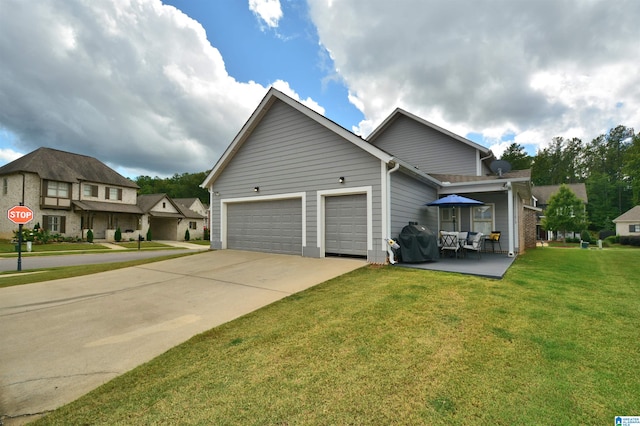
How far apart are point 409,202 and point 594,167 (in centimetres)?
5793

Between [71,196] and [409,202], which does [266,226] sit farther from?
[71,196]

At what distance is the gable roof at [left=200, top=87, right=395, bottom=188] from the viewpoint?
26.8ft

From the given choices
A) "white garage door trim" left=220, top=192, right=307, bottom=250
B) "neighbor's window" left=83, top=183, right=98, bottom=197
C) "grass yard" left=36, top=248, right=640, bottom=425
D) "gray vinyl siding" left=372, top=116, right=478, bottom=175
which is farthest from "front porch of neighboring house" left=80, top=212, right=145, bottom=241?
"grass yard" left=36, top=248, right=640, bottom=425

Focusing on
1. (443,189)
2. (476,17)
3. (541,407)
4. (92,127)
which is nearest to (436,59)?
(476,17)

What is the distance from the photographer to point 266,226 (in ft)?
36.0

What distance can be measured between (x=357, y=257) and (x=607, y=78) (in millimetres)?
17288

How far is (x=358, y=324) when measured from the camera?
3805 mm

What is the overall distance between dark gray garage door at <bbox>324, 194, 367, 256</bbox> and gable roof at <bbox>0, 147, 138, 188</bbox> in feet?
85.8

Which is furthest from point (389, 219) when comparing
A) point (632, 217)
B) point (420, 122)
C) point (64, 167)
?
point (632, 217)

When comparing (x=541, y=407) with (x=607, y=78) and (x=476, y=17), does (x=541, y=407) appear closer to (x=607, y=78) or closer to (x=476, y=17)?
(x=476, y=17)

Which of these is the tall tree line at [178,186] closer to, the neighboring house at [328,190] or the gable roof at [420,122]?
the gable roof at [420,122]

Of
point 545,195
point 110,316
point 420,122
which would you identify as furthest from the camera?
point 545,195

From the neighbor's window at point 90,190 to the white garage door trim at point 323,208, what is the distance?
26813 mm

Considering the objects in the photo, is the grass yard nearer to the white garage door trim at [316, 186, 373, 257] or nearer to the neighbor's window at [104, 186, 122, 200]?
the white garage door trim at [316, 186, 373, 257]
